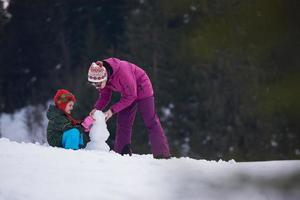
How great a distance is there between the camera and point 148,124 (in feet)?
21.5

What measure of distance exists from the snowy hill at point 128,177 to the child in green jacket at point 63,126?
38cm

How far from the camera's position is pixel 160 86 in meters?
20.1

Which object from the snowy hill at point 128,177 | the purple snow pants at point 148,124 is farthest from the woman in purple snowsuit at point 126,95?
the snowy hill at point 128,177

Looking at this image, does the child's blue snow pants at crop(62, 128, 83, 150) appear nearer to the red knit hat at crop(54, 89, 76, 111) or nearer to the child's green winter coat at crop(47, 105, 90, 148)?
the child's green winter coat at crop(47, 105, 90, 148)

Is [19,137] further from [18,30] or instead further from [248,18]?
[248,18]

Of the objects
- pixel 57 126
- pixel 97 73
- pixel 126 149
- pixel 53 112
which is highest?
pixel 97 73

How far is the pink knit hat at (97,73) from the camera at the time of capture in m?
5.88

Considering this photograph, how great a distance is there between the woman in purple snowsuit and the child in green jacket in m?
0.36

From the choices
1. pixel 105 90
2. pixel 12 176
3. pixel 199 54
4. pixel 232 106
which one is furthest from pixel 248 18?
pixel 105 90

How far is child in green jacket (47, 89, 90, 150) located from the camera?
18.0 feet

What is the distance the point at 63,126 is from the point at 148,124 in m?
1.31

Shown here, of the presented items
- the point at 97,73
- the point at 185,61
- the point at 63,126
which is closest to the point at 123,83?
the point at 97,73

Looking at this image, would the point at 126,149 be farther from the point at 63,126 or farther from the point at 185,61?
the point at 185,61

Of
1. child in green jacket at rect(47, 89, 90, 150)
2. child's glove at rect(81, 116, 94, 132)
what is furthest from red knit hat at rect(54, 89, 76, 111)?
child's glove at rect(81, 116, 94, 132)
